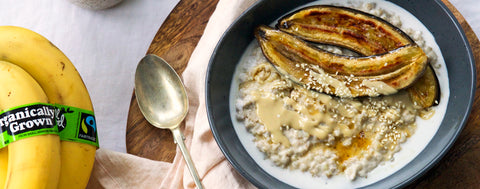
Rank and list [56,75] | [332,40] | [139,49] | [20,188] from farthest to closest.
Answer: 1. [139,49]
2. [332,40]
3. [56,75]
4. [20,188]

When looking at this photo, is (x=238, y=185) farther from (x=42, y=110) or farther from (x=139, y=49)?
(x=139, y=49)

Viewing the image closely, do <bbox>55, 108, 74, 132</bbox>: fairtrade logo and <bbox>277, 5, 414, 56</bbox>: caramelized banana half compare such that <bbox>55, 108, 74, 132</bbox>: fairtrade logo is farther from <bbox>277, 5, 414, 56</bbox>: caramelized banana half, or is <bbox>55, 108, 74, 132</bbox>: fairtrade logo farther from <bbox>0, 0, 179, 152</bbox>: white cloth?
<bbox>277, 5, 414, 56</bbox>: caramelized banana half

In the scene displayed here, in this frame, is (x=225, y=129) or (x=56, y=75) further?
(x=225, y=129)

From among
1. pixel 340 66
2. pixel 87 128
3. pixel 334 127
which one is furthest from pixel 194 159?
pixel 340 66

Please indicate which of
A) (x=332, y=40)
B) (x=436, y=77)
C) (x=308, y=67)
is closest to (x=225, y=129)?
(x=308, y=67)

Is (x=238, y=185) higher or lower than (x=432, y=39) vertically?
lower

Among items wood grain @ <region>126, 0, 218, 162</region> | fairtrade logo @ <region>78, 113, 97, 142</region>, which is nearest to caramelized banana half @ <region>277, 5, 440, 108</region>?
wood grain @ <region>126, 0, 218, 162</region>

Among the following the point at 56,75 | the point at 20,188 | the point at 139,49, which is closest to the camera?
the point at 20,188

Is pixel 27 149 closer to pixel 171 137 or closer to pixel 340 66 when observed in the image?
pixel 171 137

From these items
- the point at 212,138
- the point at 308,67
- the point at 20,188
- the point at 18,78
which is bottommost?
the point at 212,138
